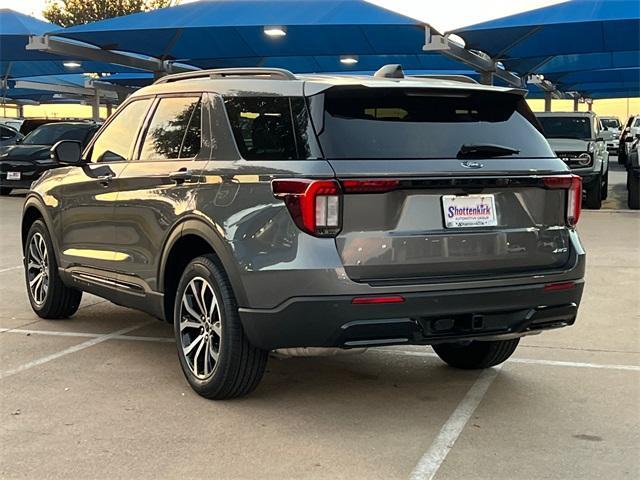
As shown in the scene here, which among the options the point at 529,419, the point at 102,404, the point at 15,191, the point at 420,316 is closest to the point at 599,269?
the point at 529,419

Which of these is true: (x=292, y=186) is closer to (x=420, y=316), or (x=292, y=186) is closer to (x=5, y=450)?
(x=420, y=316)

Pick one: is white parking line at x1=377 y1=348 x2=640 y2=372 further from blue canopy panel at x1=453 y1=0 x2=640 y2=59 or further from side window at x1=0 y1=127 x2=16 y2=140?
side window at x1=0 y1=127 x2=16 y2=140

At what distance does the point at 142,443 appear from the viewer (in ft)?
12.9

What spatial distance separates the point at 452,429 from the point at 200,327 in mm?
1490

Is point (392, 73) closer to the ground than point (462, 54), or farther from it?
closer to the ground

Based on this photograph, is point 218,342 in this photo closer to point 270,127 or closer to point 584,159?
point 270,127

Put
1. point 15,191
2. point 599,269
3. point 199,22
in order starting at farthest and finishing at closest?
point 15,191 → point 199,22 → point 599,269

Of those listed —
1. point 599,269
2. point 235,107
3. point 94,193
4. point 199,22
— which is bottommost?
point 599,269

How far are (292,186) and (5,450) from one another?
183 cm

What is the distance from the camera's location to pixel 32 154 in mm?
16938

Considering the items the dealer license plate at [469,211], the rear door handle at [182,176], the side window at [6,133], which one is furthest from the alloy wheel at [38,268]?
the side window at [6,133]

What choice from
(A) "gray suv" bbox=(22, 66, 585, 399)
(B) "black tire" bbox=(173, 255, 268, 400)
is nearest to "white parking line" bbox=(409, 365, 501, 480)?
(A) "gray suv" bbox=(22, 66, 585, 399)

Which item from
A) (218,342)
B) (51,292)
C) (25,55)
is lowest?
(51,292)

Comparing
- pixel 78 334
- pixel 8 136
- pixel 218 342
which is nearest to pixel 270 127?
pixel 218 342
